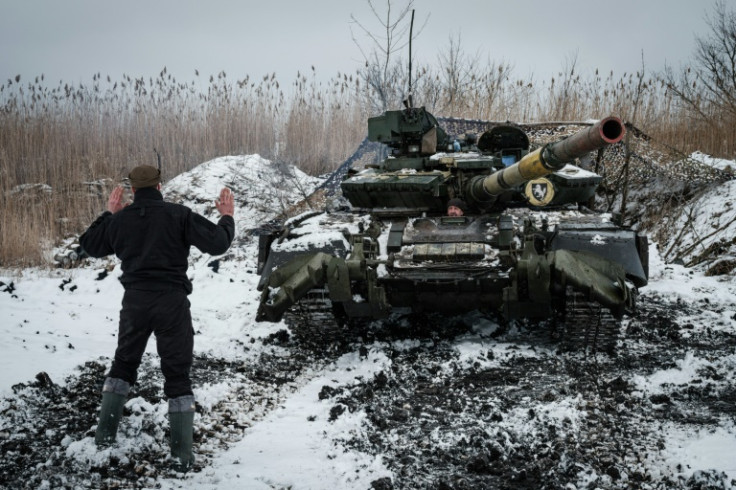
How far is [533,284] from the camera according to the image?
200 inches

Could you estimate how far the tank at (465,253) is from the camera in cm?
509

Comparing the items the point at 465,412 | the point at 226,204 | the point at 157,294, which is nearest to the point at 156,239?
the point at 157,294

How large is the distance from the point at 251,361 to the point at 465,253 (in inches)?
76.0

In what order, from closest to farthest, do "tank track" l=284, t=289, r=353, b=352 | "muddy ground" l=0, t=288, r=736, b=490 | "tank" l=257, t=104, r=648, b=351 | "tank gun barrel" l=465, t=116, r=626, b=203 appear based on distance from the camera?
"muddy ground" l=0, t=288, r=736, b=490 → "tank gun barrel" l=465, t=116, r=626, b=203 → "tank" l=257, t=104, r=648, b=351 → "tank track" l=284, t=289, r=353, b=352

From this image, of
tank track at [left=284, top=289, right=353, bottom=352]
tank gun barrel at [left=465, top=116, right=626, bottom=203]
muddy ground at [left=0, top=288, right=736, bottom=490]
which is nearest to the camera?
muddy ground at [left=0, top=288, right=736, bottom=490]

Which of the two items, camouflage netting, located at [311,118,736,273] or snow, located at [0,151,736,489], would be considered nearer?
snow, located at [0,151,736,489]

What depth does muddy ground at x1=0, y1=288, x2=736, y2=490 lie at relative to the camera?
3250 millimetres

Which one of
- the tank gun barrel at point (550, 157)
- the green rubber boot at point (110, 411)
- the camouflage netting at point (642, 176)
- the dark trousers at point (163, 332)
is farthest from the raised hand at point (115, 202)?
the camouflage netting at point (642, 176)

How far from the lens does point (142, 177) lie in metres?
3.56

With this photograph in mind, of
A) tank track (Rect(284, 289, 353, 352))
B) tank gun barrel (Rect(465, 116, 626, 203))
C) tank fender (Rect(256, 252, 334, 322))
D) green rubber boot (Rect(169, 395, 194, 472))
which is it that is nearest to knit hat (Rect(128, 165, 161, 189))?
green rubber boot (Rect(169, 395, 194, 472))

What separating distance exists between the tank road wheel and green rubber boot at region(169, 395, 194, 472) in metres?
2.97

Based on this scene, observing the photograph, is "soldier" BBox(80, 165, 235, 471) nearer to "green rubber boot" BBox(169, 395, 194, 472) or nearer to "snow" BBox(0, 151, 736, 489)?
"green rubber boot" BBox(169, 395, 194, 472)

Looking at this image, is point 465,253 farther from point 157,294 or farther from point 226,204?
point 157,294

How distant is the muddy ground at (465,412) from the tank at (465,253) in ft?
1.25
